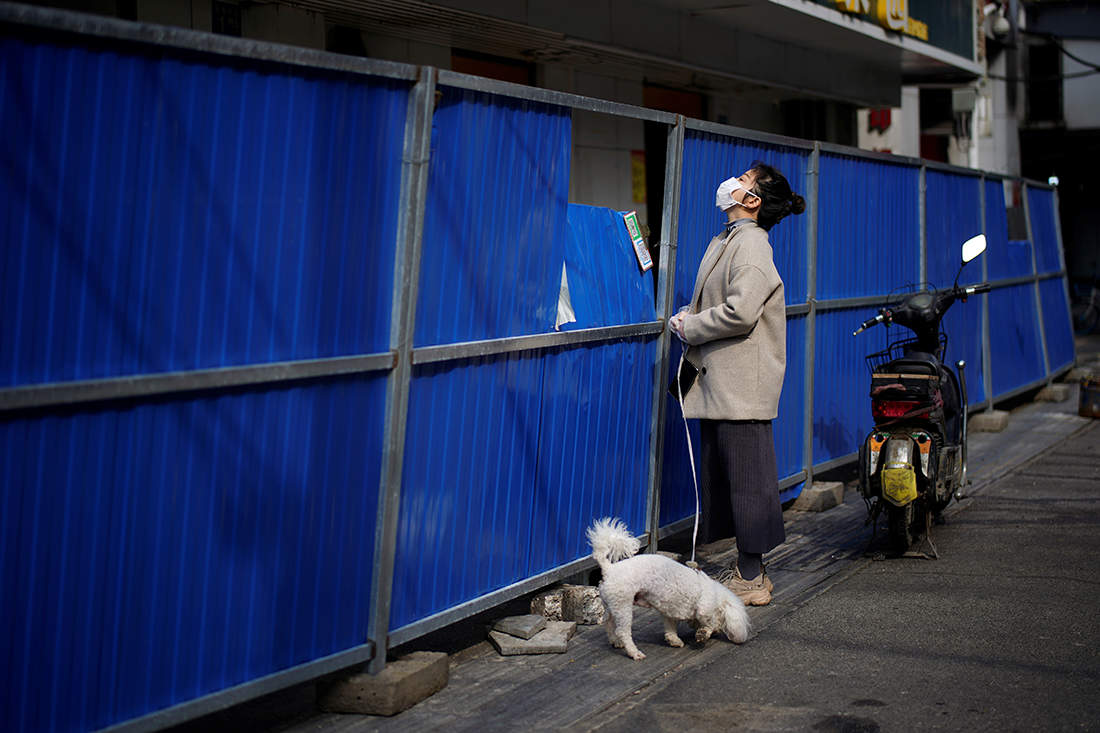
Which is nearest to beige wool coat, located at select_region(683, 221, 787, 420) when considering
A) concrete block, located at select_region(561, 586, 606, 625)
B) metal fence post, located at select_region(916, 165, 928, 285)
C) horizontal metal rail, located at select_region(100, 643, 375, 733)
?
concrete block, located at select_region(561, 586, 606, 625)

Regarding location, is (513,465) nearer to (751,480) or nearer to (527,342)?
(527,342)

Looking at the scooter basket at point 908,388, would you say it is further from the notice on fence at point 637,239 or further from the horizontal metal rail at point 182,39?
the horizontal metal rail at point 182,39

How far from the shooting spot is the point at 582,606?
5.66 metres

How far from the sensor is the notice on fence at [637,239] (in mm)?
6164

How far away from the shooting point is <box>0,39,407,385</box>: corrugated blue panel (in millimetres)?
3279

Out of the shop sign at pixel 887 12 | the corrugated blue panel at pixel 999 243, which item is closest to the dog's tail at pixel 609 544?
the corrugated blue panel at pixel 999 243

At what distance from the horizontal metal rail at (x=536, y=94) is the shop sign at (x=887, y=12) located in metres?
7.26

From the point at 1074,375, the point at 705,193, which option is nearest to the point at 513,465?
the point at 705,193

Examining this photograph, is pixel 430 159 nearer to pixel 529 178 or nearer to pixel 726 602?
pixel 529 178

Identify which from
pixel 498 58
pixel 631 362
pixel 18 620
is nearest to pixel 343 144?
pixel 18 620

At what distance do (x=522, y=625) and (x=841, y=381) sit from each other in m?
4.08

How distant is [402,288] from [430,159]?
0.51 metres

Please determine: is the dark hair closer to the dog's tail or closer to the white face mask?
the white face mask

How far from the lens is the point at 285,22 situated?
26.0 feet
